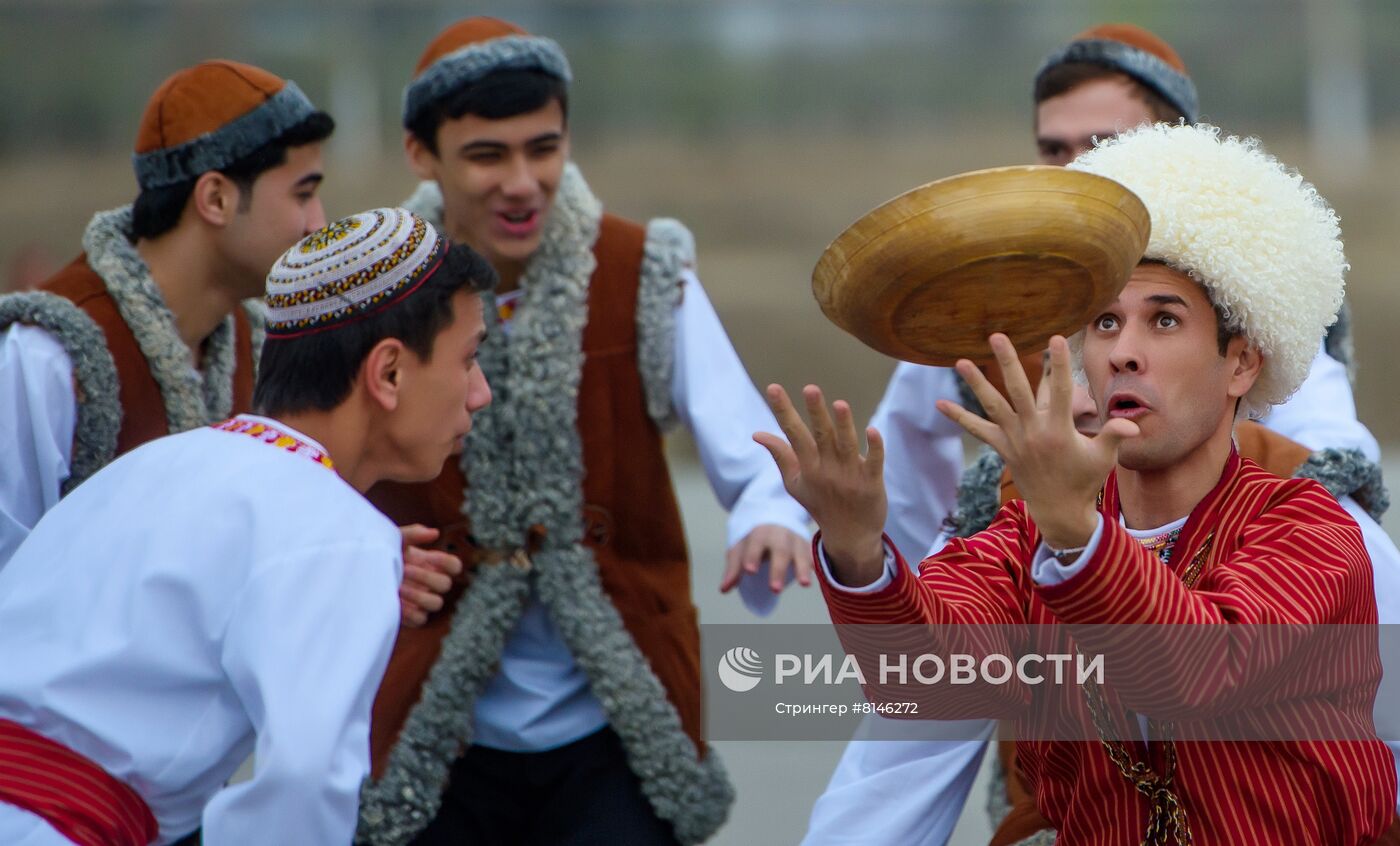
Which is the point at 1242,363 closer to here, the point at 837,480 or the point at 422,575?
the point at 837,480

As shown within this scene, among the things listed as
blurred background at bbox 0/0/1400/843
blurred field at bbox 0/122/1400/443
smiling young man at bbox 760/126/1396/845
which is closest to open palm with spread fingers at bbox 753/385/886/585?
smiling young man at bbox 760/126/1396/845

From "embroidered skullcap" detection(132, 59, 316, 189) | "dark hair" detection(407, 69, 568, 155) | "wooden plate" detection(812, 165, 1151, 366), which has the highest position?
"dark hair" detection(407, 69, 568, 155)

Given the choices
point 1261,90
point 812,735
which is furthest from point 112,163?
point 812,735

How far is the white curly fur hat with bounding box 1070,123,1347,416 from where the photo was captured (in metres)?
2.38

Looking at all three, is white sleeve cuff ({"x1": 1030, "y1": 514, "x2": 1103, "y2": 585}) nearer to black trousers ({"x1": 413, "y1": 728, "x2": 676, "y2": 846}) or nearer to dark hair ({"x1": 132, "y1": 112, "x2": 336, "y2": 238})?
black trousers ({"x1": 413, "y1": 728, "x2": 676, "y2": 846})

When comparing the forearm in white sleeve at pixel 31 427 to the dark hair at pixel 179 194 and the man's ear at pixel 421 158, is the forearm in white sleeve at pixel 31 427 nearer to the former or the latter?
the dark hair at pixel 179 194

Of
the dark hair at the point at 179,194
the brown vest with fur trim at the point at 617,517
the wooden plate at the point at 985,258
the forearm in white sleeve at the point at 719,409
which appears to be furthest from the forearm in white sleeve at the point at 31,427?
the wooden plate at the point at 985,258

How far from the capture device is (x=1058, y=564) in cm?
207

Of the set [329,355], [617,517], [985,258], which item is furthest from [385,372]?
[617,517]

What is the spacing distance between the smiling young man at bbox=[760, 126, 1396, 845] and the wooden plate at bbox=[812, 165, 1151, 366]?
0.10m

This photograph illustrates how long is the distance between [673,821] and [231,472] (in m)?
1.53

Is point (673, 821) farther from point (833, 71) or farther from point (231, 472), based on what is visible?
point (833, 71)

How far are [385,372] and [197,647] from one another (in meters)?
0.53

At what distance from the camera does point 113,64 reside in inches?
593
